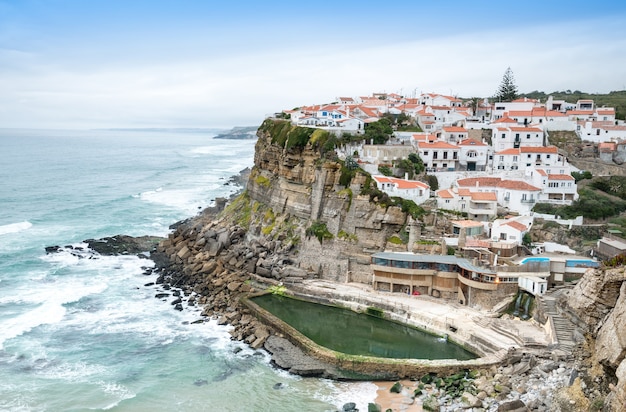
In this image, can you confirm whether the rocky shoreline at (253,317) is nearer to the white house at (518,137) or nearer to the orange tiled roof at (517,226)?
the orange tiled roof at (517,226)

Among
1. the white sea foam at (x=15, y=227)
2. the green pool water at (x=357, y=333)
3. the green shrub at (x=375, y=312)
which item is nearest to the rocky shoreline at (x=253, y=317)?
the green pool water at (x=357, y=333)

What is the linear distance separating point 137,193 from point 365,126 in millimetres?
42169

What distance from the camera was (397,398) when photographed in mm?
22297

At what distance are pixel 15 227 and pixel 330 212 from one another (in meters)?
35.7

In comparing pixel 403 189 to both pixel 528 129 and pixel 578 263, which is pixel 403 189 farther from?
pixel 528 129

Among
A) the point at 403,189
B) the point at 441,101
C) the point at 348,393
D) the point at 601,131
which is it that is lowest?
the point at 348,393

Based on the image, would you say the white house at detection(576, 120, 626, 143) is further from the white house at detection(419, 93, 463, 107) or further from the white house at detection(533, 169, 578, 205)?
the white house at detection(419, 93, 463, 107)

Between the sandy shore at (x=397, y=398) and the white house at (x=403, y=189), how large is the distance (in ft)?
53.9

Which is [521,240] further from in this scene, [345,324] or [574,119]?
[574,119]

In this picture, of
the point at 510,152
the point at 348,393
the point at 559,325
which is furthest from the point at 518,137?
the point at 348,393

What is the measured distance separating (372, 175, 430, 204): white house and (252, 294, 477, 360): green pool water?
1005 centimetres

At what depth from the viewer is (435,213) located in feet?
118

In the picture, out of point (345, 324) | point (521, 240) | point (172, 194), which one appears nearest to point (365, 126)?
point (521, 240)

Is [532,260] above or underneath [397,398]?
above
